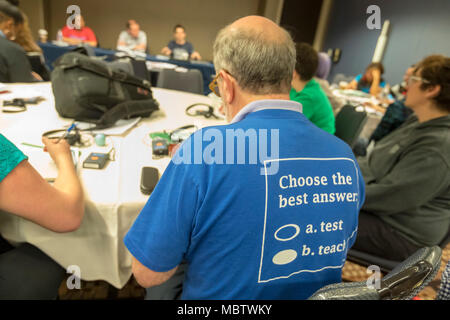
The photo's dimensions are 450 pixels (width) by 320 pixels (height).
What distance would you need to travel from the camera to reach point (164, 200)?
677mm

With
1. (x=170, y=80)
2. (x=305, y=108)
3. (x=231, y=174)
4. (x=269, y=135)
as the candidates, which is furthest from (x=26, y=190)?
(x=170, y=80)

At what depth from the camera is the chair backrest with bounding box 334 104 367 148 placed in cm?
220

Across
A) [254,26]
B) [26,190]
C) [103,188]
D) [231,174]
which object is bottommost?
[103,188]

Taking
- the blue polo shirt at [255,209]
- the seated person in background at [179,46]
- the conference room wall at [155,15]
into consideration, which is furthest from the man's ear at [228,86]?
the conference room wall at [155,15]

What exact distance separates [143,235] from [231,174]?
0.94 ft

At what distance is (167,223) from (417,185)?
1209mm

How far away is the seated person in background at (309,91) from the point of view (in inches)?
78.2

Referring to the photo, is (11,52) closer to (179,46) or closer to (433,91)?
(433,91)

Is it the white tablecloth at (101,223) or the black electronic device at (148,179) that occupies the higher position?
the black electronic device at (148,179)

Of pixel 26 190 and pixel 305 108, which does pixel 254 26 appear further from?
pixel 305 108

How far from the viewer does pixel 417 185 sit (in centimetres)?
128

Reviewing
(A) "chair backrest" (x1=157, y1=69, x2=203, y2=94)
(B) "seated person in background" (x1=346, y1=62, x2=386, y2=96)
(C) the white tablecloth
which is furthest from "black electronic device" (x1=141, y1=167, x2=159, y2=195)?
(B) "seated person in background" (x1=346, y1=62, x2=386, y2=96)

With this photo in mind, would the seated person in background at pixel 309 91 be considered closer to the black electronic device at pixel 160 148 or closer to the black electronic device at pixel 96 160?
the black electronic device at pixel 160 148

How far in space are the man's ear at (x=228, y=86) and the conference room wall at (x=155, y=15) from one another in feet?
23.8
